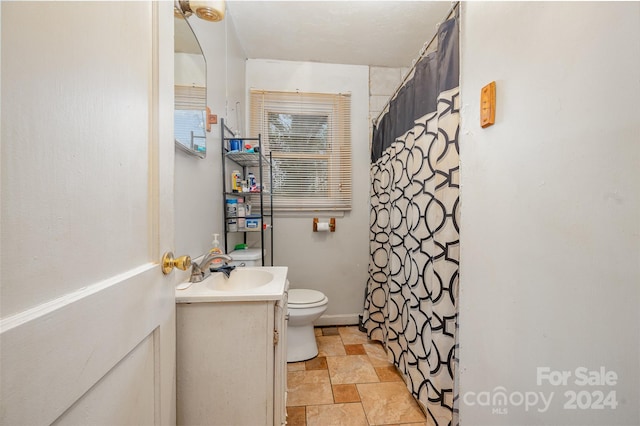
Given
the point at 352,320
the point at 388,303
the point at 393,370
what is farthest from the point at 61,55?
the point at 352,320

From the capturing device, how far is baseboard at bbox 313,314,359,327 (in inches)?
89.7

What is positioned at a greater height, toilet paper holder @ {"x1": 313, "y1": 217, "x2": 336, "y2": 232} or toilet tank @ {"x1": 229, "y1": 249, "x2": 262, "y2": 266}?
toilet paper holder @ {"x1": 313, "y1": 217, "x2": 336, "y2": 232}

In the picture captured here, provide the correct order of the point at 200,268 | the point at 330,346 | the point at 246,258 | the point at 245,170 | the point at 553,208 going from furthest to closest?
the point at 245,170 < the point at 330,346 < the point at 246,258 < the point at 200,268 < the point at 553,208

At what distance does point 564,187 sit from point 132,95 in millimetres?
942

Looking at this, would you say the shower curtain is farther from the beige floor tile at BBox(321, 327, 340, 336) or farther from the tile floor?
the beige floor tile at BBox(321, 327, 340, 336)

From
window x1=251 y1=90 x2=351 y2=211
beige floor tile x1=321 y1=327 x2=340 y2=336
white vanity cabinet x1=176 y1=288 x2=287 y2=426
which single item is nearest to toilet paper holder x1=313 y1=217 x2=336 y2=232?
window x1=251 y1=90 x2=351 y2=211

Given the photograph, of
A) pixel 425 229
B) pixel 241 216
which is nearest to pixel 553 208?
pixel 425 229

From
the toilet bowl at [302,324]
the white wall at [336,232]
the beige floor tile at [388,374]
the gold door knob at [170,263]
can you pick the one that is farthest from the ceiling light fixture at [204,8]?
the beige floor tile at [388,374]

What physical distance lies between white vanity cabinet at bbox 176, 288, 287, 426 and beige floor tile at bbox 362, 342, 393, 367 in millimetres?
1024

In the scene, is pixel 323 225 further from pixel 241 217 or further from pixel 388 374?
pixel 388 374

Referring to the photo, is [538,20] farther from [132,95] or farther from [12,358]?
[12,358]

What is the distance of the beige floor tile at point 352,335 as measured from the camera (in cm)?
203

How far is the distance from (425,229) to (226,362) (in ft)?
3.37

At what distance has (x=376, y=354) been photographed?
1839mm
